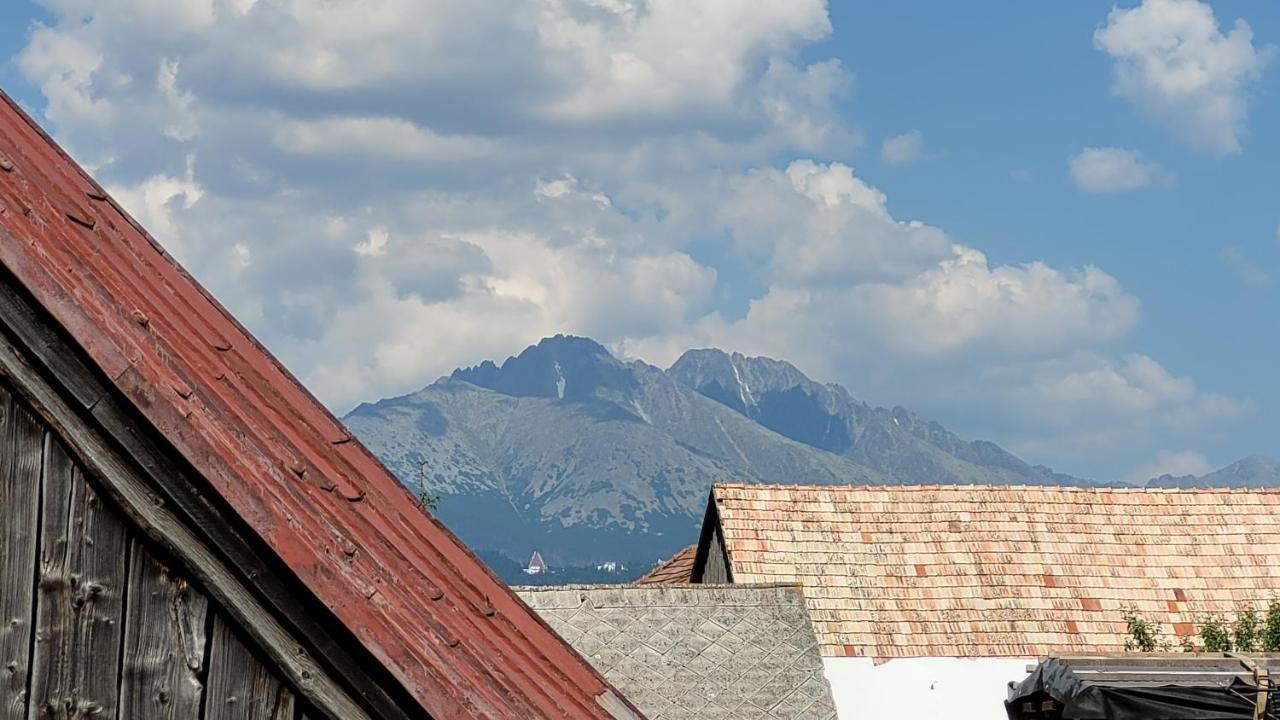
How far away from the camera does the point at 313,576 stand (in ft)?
8.77

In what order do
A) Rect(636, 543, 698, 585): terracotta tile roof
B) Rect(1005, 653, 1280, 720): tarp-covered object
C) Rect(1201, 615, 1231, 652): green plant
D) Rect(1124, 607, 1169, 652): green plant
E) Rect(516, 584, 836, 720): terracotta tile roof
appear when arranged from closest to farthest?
Rect(1005, 653, 1280, 720): tarp-covered object
Rect(516, 584, 836, 720): terracotta tile roof
Rect(1201, 615, 1231, 652): green plant
Rect(1124, 607, 1169, 652): green plant
Rect(636, 543, 698, 585): terracotta tile roof

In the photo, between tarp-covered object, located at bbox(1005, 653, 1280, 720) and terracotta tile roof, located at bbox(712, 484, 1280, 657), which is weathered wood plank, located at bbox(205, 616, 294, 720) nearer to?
tarp-covered object, located at bbox(1005, 653, 1280, 720)

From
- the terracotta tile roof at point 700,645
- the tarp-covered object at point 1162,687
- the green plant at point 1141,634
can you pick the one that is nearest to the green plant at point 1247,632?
the green plant at point 1141,634

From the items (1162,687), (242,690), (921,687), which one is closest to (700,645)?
(1162,687)

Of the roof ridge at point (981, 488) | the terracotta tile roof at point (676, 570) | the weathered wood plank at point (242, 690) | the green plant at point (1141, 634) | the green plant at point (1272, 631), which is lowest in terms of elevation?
the weathered wood plank at point (242, 690)

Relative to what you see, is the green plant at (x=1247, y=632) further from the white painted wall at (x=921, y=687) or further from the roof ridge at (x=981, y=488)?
the roof ridge at (x=981, y=488)

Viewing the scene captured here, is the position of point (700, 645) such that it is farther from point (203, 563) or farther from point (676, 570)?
point (676, 570)

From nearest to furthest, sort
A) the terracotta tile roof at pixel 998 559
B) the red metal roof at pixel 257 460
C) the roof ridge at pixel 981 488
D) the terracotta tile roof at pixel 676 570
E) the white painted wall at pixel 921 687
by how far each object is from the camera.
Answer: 1. the red metal roof at pixel 257 460
2. the white painted wall at pixel 921 687
3. the terracotta tile roof at pixel 998 559
4. the roof ridge at pixel 981 488
5. the terracotta tile roof at pixel 676 570

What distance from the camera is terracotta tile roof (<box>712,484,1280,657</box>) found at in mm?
21344

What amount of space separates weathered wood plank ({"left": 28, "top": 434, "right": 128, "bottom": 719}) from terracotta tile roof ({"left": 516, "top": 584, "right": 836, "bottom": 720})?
1010 cm

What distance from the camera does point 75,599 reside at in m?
2.82

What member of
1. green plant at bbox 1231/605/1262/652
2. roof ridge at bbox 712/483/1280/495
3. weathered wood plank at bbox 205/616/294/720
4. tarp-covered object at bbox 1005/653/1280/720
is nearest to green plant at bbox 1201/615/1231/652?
green plant at bbox 1231/605/1262/652

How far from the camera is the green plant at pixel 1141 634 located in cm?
2098

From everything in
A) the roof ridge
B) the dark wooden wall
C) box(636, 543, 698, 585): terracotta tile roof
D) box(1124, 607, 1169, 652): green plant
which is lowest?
the dark wooden wall
